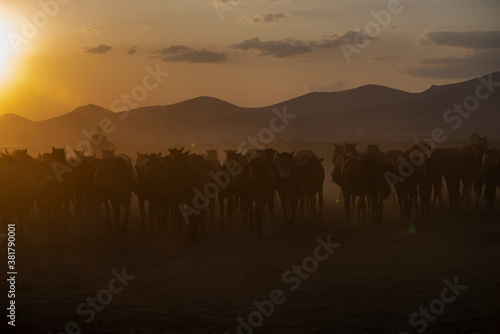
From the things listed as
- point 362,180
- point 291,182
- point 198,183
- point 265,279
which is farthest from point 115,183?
point 362,180

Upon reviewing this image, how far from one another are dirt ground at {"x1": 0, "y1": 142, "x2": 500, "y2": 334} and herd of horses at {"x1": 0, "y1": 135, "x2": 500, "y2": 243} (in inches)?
36.5

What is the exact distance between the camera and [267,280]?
12977 millimetres

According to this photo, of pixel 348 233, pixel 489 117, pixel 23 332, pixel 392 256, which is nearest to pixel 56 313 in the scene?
pixel 23 332

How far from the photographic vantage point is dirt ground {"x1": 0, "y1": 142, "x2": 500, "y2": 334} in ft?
32.5

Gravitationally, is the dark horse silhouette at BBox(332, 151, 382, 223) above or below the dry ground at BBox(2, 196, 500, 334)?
above

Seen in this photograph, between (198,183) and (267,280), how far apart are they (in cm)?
625

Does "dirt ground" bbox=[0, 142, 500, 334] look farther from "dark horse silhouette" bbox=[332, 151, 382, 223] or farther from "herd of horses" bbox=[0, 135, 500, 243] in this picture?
"dark horse silhouette" bbox=[332, 151, 382, 223]

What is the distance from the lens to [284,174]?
67.8 ft

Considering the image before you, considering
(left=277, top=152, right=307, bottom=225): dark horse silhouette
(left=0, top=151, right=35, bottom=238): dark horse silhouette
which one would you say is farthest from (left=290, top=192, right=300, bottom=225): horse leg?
(left=0, top=151, right=35, bottom=238): dark horse silhouette

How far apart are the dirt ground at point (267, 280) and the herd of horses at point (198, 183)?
0.93m

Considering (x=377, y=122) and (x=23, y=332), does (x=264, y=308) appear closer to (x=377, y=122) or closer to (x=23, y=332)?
(x=23, y=332)

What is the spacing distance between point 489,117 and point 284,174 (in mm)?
170370

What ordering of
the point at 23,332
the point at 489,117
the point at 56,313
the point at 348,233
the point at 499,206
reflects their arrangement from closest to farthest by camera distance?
the point at 23,332 → the point at 56,313 → the point at 348,233 → the point at 499,206 → the point at 489,117

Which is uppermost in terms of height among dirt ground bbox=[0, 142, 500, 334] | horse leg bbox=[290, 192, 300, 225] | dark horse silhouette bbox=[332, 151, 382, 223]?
dark horse silhouette bbox=[332, 151, 382, 223]
